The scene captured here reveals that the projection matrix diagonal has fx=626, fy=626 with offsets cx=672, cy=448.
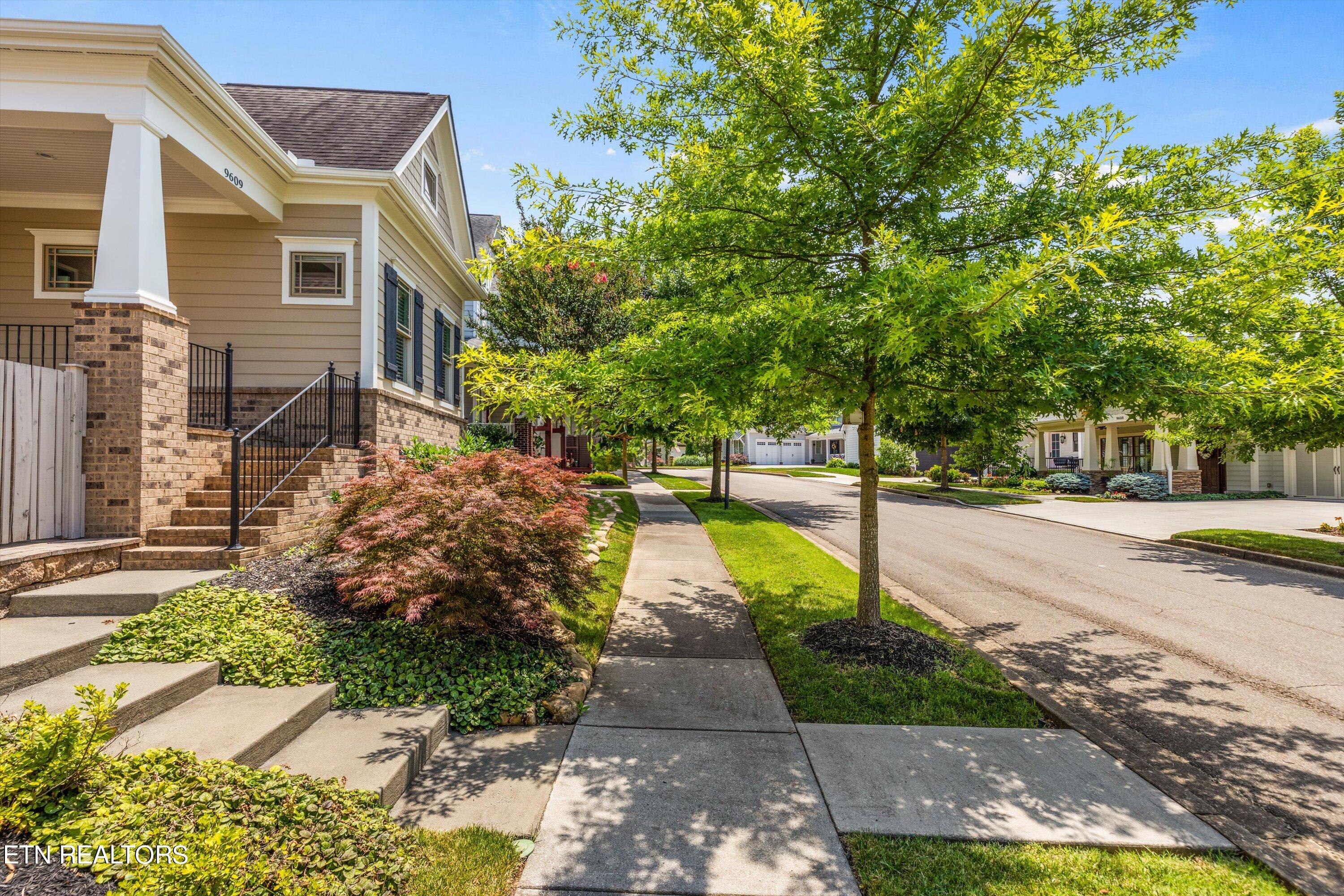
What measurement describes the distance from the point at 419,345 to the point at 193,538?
6716 millimetres

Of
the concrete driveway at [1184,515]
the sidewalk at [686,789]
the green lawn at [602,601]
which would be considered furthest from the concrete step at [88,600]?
the concrete driveway at [1184,515]

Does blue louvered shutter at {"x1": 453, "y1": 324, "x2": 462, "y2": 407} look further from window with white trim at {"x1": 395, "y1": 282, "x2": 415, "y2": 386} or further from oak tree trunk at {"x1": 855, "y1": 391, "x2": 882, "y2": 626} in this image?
oak tree trunk at {"x1": 855, "y1": 391, "x2": 882, "y2": 626}

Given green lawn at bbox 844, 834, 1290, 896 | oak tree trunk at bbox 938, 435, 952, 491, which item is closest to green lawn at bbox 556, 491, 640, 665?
green lawn at bbox 844, 834, 1290, 896

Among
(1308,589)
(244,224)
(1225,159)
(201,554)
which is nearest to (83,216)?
(244,224)

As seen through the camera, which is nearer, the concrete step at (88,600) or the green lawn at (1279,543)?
the concrete step at (88,600)

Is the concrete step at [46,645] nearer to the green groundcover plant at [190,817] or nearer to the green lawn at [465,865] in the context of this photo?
the green groundcover plant at [190,817]

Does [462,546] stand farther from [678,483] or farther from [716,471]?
[678,483]

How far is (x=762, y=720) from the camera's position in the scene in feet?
15.0

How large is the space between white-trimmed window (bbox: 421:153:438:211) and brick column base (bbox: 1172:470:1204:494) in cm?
3038

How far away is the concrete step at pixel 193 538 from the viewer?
602cm

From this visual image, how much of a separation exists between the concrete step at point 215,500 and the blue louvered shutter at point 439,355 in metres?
6.80

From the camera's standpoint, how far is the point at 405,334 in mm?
11602

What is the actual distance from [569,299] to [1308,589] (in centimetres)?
1645

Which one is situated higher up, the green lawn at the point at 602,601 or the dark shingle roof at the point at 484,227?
the dark shingle roof at the point at 484,227
